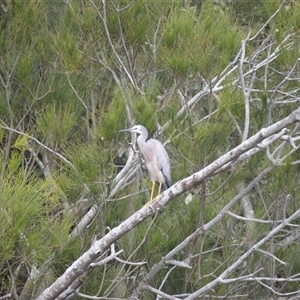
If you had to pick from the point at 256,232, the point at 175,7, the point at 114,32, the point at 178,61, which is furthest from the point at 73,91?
the point at 256,232

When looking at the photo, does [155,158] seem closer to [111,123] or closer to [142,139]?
[142,139]

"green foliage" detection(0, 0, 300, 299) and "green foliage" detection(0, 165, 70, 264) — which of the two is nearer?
"green foliage" detection(0, 165, 70, 264)

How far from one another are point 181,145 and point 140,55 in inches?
33.7

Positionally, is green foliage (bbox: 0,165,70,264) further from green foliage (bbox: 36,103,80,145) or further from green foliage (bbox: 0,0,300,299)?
green foliage (bbox: 36,103,80,145)

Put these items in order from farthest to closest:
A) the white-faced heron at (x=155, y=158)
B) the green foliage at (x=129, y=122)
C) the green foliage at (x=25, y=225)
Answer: the white-faced heron at (x=155, y=158) → the green foliage at (x=129, y=122) → the green foliage at (x=25, y=225)

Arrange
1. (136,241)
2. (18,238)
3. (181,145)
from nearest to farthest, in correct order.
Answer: (18,238)
(181,145)
(136,241)

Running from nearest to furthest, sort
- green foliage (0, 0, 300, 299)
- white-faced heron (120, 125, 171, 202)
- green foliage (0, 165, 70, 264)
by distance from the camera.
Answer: green foliage (0, 165, 70, 264) < green foliage (0, 0, 300, 299) < white-faced heron (120, 125, 171, 202)

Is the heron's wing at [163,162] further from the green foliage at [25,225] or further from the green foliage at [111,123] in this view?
the green foliage at [25,225]

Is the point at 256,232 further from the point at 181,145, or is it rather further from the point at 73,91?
the point at 73,91

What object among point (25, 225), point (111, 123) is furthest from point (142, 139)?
point (25, 225)

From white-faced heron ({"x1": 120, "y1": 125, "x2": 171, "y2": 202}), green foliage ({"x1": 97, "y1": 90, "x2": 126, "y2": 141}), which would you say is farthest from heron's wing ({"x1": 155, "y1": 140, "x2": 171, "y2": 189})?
green foliage ({"x1": 97, "y1": 90, "x2": 126, "y2": 141})

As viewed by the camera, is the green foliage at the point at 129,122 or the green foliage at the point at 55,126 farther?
the green foliage at the point at 55,126

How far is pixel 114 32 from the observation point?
11.3ft

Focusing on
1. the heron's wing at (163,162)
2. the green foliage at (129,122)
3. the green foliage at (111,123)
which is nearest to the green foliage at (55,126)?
the green foliage at (129,122)
